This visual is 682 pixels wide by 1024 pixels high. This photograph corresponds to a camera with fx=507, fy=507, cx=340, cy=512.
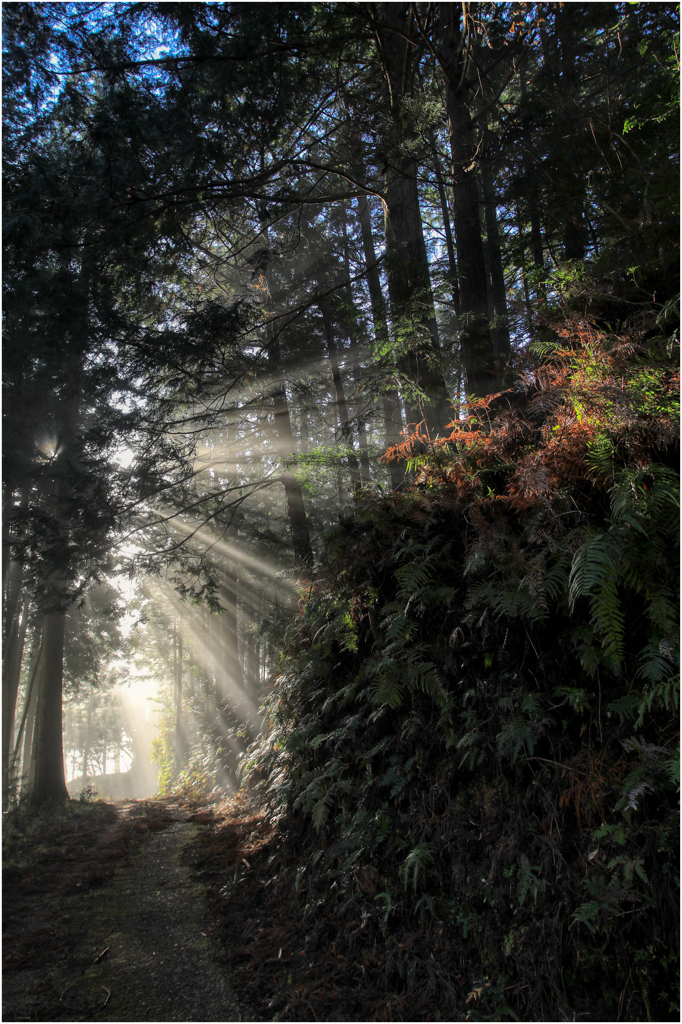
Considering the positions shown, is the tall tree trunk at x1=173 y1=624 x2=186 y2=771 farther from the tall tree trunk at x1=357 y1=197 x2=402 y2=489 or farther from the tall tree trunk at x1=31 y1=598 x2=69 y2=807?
the tall tree trunk at x1=357 y1=197 x2=402 y2=489

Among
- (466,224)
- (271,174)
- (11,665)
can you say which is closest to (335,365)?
(466,224)

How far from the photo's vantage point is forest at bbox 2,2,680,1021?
268 cm

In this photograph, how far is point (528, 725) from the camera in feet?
9.74

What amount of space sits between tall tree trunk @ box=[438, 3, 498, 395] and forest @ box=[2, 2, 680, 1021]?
5 centimetres

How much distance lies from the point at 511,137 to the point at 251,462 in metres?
8.46

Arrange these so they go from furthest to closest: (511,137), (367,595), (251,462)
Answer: (251,462) < (511,137) < (367,595)

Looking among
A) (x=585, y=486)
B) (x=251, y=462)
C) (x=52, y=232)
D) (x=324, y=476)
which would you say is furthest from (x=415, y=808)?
(x=251, y=462)

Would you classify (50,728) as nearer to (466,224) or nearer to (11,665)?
(11,665)

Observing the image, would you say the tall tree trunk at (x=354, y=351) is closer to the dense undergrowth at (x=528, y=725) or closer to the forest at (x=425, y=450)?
the forest at (x=425, y=450)

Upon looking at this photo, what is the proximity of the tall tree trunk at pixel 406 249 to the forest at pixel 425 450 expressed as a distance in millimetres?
57

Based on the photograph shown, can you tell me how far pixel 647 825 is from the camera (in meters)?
2.43

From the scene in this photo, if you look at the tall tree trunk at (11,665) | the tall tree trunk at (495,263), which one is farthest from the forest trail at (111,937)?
the tall tree trunk at (11,665)

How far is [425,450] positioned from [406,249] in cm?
386

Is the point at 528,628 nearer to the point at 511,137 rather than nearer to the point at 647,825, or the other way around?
the point at 647,825
